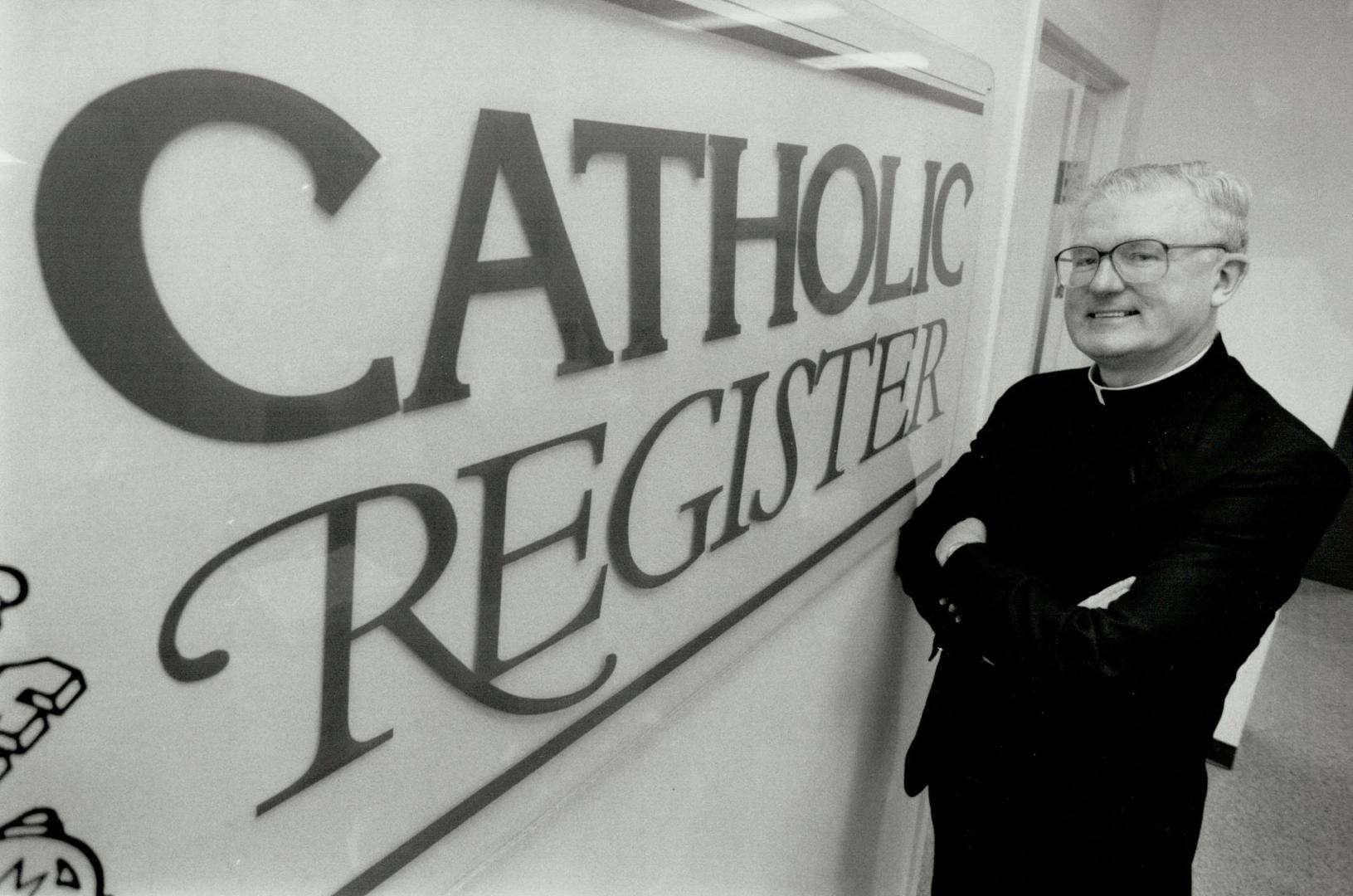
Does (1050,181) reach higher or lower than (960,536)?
higher

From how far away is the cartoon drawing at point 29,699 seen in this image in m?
0.41

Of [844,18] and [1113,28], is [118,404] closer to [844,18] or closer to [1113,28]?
[844,18]

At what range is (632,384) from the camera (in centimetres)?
77

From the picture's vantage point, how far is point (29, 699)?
1.35ft

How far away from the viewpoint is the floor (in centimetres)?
261

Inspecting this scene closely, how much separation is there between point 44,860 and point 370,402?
0.30 meters

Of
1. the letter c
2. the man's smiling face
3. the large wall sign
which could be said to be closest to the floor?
the man's smiling face

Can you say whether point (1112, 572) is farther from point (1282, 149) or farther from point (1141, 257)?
point (1282, 149)

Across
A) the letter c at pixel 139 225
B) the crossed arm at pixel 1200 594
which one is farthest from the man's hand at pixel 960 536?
the letter c at pixel 139 225

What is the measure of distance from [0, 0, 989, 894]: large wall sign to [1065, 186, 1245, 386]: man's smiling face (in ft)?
1.91

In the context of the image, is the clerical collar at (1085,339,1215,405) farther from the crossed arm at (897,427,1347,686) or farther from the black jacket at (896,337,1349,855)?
the crossed arm at (897,427,1347,686)

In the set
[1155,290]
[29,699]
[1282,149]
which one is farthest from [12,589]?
[1282,149]

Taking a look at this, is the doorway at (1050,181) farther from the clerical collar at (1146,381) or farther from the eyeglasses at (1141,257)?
the eyeglasses at (1141,257)

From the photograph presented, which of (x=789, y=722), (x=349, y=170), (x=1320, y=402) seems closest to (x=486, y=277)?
(x=349, y=170)
